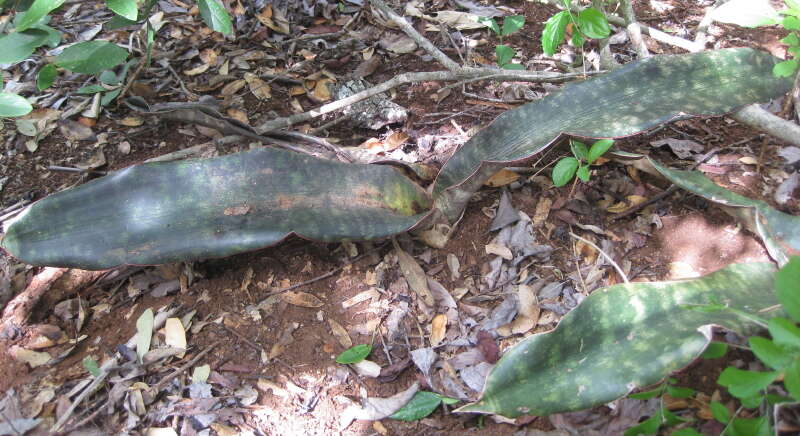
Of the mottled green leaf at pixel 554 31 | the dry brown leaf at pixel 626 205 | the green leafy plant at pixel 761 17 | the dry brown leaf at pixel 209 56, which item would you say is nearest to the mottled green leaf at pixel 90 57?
the dry brown leaf at pixel 209 56

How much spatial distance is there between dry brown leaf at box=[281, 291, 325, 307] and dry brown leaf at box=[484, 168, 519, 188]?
0.56 metres

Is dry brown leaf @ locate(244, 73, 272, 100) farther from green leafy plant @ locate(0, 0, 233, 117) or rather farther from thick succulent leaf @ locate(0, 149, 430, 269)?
A: thick succulent leaf @ locate(0, 149, 430, 269)

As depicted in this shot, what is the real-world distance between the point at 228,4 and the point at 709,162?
6.17 ft

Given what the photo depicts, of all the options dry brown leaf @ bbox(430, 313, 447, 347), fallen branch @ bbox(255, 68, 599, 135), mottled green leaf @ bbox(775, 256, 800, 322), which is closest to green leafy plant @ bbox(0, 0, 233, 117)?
fallen branch @ bbox(255, 68, 599, 135)

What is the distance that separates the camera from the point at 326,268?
149cm

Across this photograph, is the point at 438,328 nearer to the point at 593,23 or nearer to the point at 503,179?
the point at 503,179

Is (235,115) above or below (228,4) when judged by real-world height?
below

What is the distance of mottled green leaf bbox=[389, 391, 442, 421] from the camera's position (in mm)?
1194

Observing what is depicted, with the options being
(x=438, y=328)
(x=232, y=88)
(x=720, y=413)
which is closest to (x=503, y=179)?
(x=438, y=328)

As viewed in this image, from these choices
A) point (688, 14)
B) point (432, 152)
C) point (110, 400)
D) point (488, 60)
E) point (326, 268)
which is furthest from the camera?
point (688, 14)

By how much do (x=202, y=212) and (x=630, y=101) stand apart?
1.07m

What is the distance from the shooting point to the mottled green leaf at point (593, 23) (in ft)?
4.83

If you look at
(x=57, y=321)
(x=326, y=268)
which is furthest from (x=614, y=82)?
(x=57, y=321)

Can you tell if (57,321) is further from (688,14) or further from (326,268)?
(688,14)
